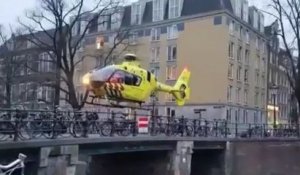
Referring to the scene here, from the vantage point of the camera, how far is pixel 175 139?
960 inches

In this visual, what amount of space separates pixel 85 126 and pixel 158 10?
45.2m

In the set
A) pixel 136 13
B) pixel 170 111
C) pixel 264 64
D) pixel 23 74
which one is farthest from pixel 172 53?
pixel 23 74

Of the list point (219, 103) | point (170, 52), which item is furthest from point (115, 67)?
point (170, 52)

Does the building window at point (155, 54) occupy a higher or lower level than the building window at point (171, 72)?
higher

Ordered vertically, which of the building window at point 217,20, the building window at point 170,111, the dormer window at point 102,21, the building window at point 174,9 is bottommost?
the building window at point 170,111

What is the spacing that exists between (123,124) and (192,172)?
930 centimetres

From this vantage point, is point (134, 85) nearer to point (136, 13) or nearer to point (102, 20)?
point (102, 20)

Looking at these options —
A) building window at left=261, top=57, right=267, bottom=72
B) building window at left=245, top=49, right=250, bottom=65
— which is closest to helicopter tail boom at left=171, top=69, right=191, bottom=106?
building window at left=245, top=49, right=250, bottom=65

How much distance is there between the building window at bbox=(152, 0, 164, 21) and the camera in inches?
2452

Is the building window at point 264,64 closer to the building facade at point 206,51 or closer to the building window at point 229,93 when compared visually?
the building facade at point 206,51

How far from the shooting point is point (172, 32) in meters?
60.2

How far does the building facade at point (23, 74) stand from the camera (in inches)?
1548

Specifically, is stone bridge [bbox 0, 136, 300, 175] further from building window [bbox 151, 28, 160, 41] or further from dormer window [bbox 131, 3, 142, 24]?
dormer window [bbox 131, 3, 142, 24]

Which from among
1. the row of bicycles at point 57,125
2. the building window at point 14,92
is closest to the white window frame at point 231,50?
the building window at point 14,92
